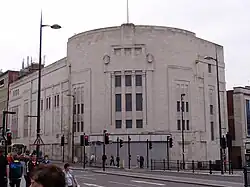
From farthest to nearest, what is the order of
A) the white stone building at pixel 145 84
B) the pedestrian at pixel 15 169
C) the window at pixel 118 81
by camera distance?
1. the window at pixel 118 81
2. the white stone building at pixel 145 84
3. the pedestrian at pixel 15 169

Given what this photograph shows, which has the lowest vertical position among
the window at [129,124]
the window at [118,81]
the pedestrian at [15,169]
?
the pedestrian at [15,169]

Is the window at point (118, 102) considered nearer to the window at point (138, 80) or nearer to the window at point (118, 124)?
the window at point (118, 124)

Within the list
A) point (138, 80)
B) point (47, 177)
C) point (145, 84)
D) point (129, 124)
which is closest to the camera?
point (47, 177)

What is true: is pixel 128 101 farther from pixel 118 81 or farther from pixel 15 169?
pixel 15 169

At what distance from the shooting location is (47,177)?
124 inches

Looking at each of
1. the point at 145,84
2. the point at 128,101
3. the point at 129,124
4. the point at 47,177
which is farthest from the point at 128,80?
the point at 47,177

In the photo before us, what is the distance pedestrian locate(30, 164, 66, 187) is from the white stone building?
60.5 metres

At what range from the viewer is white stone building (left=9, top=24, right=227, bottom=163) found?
65.9 meters

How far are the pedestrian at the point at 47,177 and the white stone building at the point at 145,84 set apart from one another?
60538mm

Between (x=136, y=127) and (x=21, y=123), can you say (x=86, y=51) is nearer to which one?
(x=136, y=127)

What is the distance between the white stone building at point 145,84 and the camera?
65.9m

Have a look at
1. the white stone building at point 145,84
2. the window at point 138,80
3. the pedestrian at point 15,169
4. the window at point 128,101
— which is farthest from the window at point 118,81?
the pedestrian at point 15,169

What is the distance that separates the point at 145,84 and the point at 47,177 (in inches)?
2499

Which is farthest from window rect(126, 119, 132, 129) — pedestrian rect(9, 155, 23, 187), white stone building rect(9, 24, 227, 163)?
pedestrian rect(9, 155, 23, 187)
